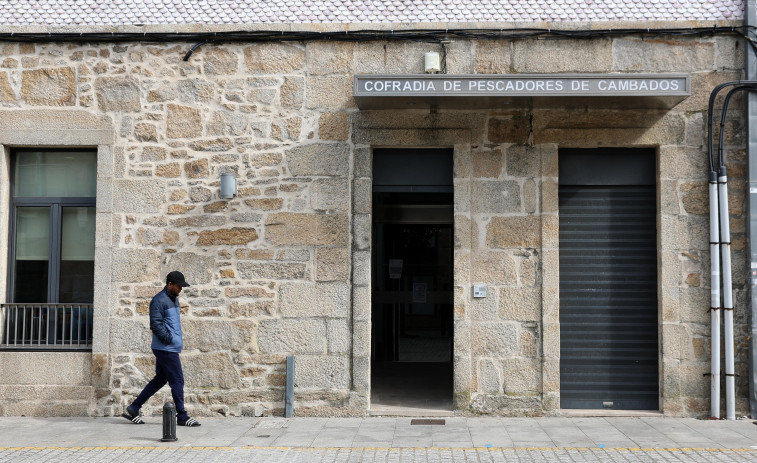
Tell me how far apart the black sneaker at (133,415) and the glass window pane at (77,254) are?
1.62 meters

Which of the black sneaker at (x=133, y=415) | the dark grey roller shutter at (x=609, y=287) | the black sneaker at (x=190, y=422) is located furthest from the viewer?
the dark grey roller shutter at (x=609, y=287)

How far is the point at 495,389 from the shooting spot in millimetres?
9172

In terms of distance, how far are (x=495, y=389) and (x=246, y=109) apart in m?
4.45

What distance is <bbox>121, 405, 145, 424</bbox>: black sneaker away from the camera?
8.77 meters

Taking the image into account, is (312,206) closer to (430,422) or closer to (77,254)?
(430,422)

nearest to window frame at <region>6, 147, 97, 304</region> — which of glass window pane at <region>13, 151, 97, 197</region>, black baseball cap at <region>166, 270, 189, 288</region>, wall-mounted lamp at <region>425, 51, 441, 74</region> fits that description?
glass window pane at <region>13, 151, 97, 197</region>

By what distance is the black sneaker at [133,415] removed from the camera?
8.77 metres

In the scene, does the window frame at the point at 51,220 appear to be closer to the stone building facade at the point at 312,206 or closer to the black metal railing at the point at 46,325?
the black metal railing at the point at 46,325

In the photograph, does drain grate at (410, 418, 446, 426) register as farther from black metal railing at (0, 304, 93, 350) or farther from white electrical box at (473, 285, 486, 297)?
black metal railing at (0, 304, 93, 350)

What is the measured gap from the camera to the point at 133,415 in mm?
8789

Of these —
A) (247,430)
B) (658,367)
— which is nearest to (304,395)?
(247,430)

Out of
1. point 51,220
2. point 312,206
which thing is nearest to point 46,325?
point 51,220

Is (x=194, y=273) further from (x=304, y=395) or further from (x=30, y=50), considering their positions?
(x=30, y=50)

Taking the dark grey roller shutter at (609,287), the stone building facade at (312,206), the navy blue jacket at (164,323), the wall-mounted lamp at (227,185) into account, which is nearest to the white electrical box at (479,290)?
the stone building facade at (312,206)
